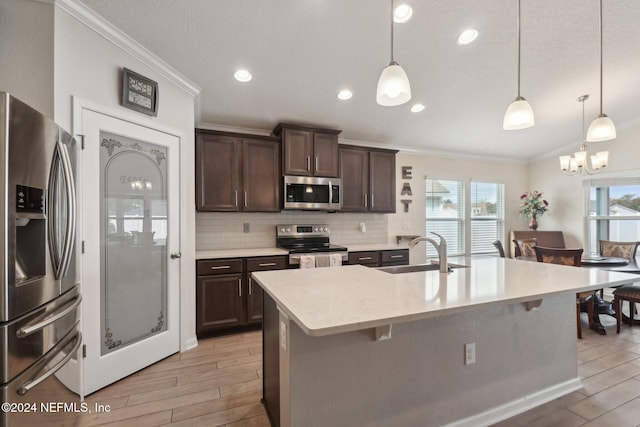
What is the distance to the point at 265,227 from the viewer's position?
389 cm

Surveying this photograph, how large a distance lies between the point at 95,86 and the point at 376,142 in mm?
3509

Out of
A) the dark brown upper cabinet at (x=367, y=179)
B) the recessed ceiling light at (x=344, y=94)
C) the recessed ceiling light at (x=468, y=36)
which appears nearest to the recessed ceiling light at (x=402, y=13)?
the recessed ceiling light at (x=468, y=36)

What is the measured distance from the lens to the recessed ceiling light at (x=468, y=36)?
8.34ft

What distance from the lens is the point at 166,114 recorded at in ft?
8.63

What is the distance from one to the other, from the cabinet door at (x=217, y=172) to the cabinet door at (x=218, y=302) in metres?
0.84

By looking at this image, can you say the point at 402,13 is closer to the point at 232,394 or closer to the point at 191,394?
the point at 232,394

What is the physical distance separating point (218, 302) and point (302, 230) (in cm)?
144

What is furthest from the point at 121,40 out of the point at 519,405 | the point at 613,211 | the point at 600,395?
the point at 613,211

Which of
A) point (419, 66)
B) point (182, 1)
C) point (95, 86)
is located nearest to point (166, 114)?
point (95, 86)

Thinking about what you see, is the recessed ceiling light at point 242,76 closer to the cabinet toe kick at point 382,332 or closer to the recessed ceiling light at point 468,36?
the recessed ceiling light at point 468,36

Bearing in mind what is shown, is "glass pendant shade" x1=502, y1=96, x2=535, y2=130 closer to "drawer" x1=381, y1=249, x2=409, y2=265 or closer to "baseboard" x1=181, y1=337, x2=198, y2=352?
"drawer" x1=381, y1=249, x2=409, y2=265

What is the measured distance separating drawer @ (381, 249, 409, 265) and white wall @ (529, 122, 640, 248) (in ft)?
11.7

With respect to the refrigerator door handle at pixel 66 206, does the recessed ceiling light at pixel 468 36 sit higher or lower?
higher

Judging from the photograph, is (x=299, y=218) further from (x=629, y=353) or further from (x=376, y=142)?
(x=629, y=353)
